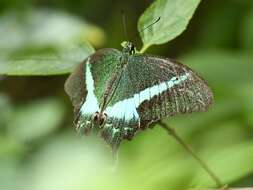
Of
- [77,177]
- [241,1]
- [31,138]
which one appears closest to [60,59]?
[77,177]

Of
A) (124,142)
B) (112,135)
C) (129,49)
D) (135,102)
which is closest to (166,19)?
(129,49)

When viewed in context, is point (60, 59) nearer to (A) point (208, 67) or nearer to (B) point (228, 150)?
(B) point (228, 150)

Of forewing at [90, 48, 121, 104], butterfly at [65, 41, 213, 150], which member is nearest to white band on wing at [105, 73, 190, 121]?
butterfly at [65, 41, 213, 150]

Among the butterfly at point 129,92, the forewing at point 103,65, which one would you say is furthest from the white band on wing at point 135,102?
the forewing at point 103,65

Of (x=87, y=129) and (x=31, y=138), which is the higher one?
(x=31, y=138)

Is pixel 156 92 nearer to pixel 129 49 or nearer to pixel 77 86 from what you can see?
pixel 129 49

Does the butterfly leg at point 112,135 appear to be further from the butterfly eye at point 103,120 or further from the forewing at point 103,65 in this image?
the forewing at point 103,65
